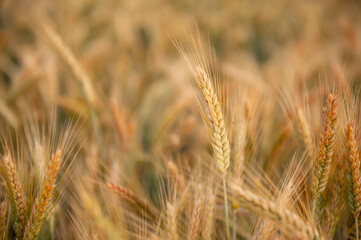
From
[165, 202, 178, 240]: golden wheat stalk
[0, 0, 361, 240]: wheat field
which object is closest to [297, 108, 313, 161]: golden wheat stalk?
[0, 0, 361, 240]: wheat field

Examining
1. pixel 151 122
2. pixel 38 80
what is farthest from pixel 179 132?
pixel 38 80

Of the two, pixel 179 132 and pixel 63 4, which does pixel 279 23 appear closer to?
pixel 63 4

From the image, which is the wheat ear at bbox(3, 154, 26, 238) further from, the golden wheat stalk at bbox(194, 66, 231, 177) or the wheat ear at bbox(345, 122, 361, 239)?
the wheat ear at bbox(345, 122, 361, 239)

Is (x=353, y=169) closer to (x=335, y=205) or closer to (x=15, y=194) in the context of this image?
(x=335, y=205)

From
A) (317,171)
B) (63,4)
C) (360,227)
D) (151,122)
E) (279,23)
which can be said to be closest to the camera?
(317,171)

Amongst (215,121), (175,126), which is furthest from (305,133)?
(175,126)

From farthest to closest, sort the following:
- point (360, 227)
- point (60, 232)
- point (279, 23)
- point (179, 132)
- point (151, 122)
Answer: point (279, 23) → point (151, 122) → point (179, 132) → point (60, 232) → point (360, 227)
